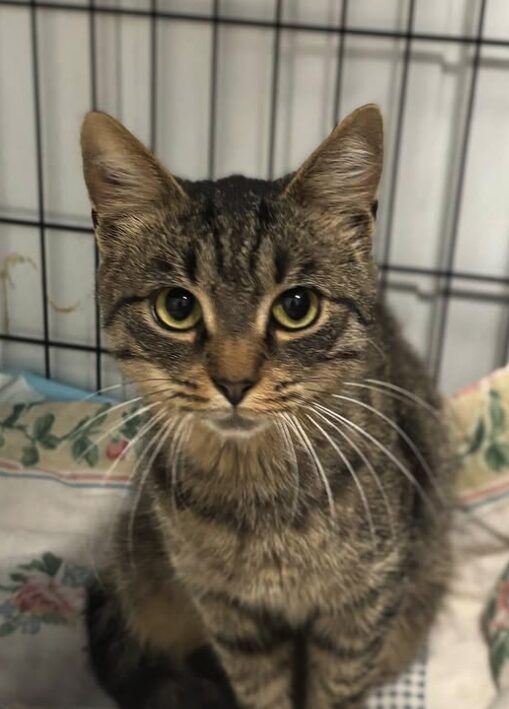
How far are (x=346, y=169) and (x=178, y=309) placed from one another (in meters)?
0.23

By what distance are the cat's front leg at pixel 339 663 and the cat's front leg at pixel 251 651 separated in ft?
0.13

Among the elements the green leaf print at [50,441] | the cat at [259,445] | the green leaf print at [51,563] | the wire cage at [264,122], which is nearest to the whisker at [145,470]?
the cat at [259,445]

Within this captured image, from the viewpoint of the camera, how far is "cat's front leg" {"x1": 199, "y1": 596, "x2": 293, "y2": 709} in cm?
109

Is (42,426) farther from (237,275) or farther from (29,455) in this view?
(237,275)

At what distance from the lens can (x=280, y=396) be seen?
2.89ft

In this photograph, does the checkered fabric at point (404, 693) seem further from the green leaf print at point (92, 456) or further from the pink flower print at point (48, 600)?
the green leaf print at point (92, 456)

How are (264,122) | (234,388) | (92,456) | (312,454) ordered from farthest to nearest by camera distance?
(264,122) → (92,456) → (312,454) → (234,388)

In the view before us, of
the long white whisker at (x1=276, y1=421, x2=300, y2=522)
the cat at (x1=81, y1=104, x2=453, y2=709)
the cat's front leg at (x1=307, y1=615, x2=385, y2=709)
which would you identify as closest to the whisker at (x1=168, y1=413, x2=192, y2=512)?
the cat at (x1=81, y1=104, x2=453, y2=709)

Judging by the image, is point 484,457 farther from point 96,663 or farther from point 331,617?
point 96,663

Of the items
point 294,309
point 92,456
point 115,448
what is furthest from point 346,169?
point 92,456

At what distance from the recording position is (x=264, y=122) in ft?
5.13

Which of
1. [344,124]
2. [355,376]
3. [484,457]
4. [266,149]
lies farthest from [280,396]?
[266,149]

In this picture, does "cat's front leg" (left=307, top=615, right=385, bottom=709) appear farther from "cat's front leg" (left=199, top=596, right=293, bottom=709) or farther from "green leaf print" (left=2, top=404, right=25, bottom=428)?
"green leaf print" (left=2, top=404, right=25, bottom=428)

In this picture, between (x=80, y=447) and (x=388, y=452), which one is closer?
(x=388, y=452)
